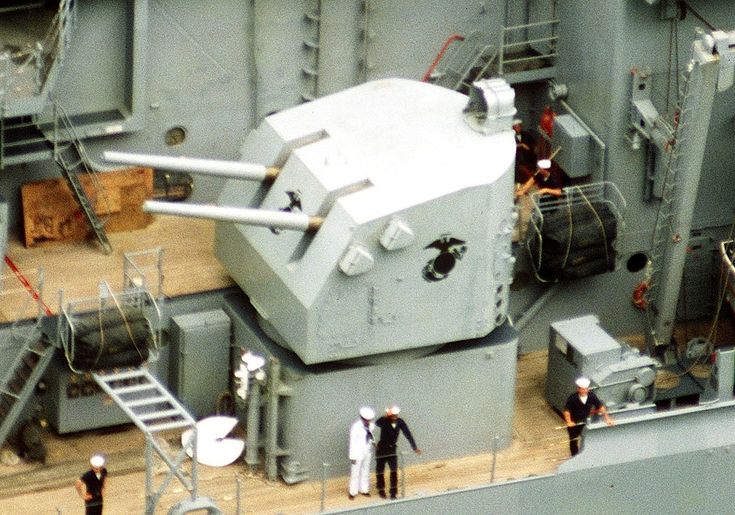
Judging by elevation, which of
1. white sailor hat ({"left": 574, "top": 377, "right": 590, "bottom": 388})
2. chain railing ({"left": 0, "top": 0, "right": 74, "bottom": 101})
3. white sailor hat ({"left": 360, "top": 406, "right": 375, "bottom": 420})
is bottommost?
white sailor hat ({"left": 360, "top": 406, "right": 375, "bottom": 420})

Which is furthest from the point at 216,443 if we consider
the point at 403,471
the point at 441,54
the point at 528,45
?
the point at 528,45

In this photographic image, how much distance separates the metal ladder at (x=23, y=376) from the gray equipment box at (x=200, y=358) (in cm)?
143

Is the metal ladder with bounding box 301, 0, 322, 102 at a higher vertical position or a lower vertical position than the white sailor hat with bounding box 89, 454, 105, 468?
higher

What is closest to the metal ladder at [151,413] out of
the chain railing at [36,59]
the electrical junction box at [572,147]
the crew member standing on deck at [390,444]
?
the crew member standing on deck at [390,444]

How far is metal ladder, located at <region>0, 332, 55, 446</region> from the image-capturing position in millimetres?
24812

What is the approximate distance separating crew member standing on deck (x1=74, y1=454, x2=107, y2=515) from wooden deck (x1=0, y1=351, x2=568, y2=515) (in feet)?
1.13

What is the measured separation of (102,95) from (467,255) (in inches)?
173

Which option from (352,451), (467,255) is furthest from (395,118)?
(352,451)

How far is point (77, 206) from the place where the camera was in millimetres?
26547

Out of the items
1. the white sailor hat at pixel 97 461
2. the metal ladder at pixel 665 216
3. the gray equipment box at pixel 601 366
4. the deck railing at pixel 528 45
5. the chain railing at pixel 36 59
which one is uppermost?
the deck railing at pixel 528 45

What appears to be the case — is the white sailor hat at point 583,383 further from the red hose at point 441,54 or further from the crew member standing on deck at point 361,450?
the red hose at point 441,54

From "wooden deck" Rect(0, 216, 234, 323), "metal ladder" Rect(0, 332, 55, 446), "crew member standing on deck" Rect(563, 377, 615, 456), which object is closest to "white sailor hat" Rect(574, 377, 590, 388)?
"crew member standing on deck" Rect(563, 377, 615, 456)

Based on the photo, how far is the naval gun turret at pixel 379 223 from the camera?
2416 centimetres

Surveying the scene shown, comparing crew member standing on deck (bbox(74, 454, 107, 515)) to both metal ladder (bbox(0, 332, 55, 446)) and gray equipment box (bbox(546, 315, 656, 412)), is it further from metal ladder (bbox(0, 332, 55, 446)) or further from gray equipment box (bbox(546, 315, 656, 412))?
gray equipment box (bbox(546, 315, 656, 412))
